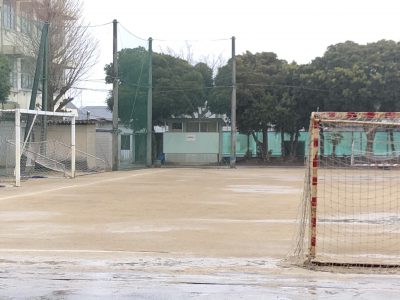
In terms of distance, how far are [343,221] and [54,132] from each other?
26383 millimetres

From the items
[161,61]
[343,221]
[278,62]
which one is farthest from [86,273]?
[278,62]

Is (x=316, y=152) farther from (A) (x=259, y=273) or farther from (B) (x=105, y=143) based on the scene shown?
(B) (x=105, y=143)

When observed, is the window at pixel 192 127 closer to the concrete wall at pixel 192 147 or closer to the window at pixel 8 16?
the concrete wall at pixel 192 147

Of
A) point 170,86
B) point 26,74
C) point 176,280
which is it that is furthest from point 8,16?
point 176,280

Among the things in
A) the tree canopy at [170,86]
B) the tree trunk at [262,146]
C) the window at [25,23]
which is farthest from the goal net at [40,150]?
the tree trunk at [262,146]

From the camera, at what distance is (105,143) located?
135ft

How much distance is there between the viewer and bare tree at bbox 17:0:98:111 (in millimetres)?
36062

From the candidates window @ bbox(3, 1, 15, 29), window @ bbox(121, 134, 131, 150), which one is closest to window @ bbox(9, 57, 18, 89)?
window @ bbox(3, 1, 15, 29)

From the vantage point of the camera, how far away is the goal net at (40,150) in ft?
93.3

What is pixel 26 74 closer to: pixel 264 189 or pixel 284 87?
pixel 284 87

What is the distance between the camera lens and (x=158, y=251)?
10.3 m

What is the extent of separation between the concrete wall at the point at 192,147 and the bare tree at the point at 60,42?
996cm

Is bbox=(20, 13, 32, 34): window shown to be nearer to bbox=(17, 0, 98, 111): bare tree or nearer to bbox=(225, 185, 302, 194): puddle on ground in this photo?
bbox=(17, 0, 98, 111): bare tree

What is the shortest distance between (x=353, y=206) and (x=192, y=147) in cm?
2846
